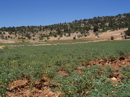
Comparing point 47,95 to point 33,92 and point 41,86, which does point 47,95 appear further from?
point 41,86

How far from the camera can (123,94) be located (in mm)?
4312

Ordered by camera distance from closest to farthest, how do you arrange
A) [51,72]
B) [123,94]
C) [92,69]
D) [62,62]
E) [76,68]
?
[123,94] < [51,72] < [92,69] < [76,68] < [62,62]

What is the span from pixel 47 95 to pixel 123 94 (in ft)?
12.2

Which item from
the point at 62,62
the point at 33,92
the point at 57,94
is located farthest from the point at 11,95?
the point at 62,62

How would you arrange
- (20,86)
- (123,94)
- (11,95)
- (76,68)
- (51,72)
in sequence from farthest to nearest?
(76,68), (51,72), (20,86), (11,95), (123,94)

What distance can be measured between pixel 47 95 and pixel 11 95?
1.79 meters

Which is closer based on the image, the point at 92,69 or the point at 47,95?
the point at 47,95

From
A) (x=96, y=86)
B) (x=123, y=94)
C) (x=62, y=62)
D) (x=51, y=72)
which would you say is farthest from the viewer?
(x=62, y=62)

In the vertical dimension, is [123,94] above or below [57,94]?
above

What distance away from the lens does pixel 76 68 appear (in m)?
11.1

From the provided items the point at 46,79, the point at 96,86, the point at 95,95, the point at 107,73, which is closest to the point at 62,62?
the point at 46,79

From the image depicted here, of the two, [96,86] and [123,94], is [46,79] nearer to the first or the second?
[96,86]

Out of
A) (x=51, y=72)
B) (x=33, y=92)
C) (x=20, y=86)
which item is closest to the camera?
(x=33, y=92)

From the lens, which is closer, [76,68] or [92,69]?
[92,69]
